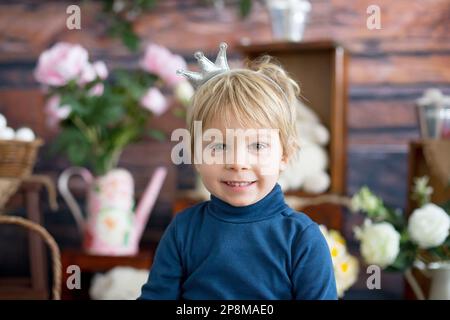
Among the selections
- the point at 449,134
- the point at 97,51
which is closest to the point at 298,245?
the point at 449,134

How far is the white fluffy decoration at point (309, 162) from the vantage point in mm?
2004

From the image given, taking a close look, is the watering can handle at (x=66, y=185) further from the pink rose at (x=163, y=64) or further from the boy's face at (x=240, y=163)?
the boy's face at (x=240, y=163)

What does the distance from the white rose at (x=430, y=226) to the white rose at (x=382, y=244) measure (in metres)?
0.05

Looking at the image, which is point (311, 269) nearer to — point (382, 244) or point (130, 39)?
point (382, 244)

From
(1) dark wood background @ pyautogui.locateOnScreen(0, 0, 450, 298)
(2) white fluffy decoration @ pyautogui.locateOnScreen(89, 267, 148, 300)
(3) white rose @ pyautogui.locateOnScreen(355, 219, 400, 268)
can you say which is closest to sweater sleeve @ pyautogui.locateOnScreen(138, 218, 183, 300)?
(3) white rose @ pyautogui.locateOnScreen(355, 219, 400, 268)

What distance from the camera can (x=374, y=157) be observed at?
226 cm

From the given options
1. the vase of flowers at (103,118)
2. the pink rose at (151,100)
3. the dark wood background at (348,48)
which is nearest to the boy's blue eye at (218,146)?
the vase of flowers at (103,118)

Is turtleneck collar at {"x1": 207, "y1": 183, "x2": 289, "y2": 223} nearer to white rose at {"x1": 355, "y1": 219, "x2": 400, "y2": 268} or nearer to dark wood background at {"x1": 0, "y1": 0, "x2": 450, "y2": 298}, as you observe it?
white rose at {"x1": 355, "y1": 219, "x2": 400, "y2": 268}

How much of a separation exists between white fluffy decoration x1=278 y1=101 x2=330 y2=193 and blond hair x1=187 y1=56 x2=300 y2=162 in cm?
102

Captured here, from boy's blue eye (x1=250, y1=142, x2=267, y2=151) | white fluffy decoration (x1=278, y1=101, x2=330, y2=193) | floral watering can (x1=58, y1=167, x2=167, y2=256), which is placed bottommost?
floral watering can (x1=58, y1=167, x2=167, y2=256)

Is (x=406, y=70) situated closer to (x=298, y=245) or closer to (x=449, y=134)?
(x=449, y=134)

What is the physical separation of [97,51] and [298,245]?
1659 millimetres

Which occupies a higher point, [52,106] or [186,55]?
[186,55]

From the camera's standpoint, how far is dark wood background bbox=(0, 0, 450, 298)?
2223 millimetres
